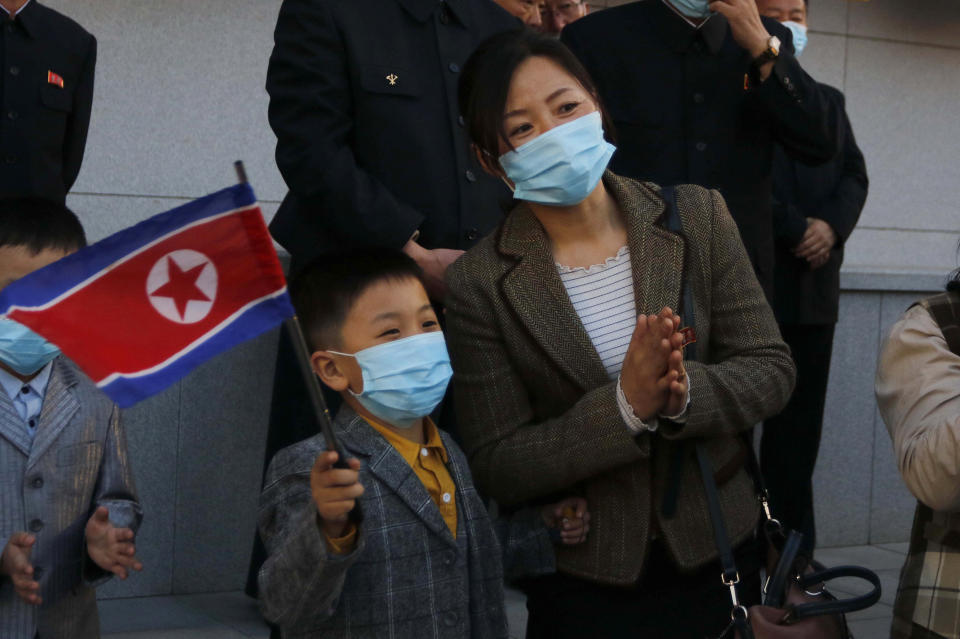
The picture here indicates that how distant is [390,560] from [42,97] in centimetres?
274

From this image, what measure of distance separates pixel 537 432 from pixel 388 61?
1.32 m

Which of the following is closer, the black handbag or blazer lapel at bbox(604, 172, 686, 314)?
the black handbag

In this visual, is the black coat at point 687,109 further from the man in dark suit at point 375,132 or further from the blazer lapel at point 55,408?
the blazer lapel at point 55,408

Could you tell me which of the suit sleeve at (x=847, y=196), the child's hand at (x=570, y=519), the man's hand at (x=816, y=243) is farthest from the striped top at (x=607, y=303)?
the suit sleeve at (x=847, y=196)

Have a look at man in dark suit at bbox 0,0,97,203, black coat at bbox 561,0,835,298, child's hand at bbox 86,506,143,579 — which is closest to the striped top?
child's hand at bbox 86,506,143,579

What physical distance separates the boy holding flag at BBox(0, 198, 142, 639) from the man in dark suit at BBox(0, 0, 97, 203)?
1645mm

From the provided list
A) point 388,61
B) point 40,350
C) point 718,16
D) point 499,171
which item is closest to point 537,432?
point 499,171

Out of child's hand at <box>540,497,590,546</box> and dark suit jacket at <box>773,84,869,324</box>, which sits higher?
dark suit jacket at <box>773,84,869,324</box>

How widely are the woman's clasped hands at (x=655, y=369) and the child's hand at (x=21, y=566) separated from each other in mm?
1209

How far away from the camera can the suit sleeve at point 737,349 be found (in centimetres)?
292

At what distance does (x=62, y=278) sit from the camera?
2.31 m

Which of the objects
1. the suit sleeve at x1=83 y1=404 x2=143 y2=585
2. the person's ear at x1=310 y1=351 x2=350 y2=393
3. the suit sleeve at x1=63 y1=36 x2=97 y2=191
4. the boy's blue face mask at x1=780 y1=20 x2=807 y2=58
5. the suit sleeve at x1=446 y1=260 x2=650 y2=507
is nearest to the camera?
the suit sleeve at x1=446 y1=260 x2=650 y2=507

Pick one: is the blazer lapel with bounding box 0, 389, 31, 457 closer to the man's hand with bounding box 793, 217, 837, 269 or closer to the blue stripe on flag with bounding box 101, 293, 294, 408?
the blue stripe on flag with bounding box 101, 293, 294, 408

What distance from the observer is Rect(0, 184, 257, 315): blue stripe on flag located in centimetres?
229
